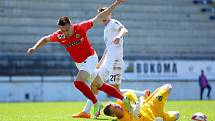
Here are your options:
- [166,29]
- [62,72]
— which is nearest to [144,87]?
[62,72]

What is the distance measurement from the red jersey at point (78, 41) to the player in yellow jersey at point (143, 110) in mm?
1755

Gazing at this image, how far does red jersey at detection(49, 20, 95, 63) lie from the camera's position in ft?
35.6

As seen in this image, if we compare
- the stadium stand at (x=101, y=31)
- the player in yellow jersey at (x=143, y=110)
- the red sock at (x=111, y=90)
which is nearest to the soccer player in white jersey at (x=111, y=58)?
the red sock at (x=111, y=90)

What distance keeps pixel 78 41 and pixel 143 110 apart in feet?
8.04

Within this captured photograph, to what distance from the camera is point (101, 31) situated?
34938 mm

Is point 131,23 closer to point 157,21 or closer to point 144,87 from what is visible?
point 157,21

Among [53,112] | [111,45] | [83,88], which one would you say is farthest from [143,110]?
[53,112]

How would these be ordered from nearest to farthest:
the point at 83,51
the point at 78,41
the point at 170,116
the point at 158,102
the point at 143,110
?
the point at 143,110 → the point at 158,102 → the point at 170,116 → the point at 78,41 → the point at 83,51

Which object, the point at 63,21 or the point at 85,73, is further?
the point at 85,73

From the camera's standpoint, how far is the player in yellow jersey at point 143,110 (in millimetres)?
8477

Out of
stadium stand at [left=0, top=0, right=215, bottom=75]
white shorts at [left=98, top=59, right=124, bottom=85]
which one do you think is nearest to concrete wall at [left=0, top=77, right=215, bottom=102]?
stadium stand at [left=0, top=0, right=215, bottom=75]

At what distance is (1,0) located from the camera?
3434 centimetres

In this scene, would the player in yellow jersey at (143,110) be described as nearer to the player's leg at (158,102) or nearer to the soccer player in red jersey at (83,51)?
the player's leg at (158,102)

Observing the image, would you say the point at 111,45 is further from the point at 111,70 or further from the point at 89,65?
the point at 89,65
